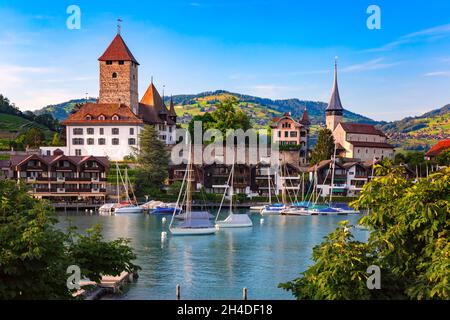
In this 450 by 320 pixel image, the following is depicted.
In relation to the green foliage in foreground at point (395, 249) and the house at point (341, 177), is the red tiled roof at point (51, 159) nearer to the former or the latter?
the house at point (341, 177)

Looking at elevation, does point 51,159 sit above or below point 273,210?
above

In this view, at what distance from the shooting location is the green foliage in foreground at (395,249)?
580 inches

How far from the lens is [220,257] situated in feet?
135

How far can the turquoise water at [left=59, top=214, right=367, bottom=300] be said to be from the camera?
30000 millimetres

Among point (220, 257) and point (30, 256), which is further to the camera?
point (220, 257)

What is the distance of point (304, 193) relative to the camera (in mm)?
93688

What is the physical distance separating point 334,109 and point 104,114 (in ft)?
167

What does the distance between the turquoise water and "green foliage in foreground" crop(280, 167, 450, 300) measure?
12.9 m

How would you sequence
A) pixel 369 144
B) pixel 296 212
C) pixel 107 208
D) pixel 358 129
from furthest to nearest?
pixel 358 129
pixel 369 144
pixel 296 212
pixel 107 208

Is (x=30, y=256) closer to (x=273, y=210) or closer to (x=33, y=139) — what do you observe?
(x=273, y=210)

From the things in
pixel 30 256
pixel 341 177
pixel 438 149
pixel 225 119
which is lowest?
pixel 30 256

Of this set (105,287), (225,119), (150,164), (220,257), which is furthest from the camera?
(225,119)

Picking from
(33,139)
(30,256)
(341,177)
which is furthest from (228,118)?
(30,256)

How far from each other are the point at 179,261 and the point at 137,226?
22.1 metres
